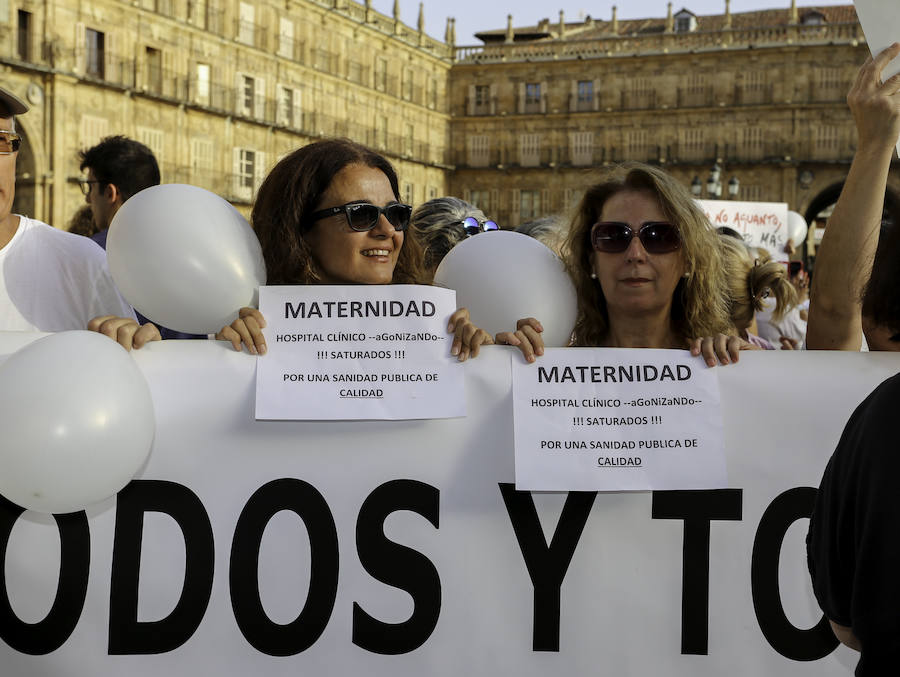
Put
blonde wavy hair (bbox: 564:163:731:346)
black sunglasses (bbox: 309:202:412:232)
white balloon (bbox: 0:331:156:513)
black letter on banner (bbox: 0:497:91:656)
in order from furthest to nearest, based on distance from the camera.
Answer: blonde wavy hair (bbox: 564:163:731:346) < black sunglasses (bbox: 309:202:412:232) < black letter on banner (bbox: 0:497:91:656) < white balloon (bbox: 0:331:156:513)

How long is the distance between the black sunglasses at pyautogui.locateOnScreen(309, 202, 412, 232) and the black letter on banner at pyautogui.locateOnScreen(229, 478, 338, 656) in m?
0.56

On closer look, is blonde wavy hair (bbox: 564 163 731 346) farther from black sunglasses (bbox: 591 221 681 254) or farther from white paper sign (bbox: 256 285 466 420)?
white paper sign (bbox: 256 285 466 420)

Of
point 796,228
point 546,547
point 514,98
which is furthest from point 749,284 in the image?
point 514,98

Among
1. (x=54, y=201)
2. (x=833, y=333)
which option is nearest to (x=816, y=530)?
(x=833, y=333)

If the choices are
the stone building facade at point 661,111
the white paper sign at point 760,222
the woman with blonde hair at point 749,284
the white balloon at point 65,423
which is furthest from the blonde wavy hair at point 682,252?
the stone building facade at point 661,111

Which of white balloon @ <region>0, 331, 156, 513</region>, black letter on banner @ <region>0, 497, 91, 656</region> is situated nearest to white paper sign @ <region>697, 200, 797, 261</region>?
black letter on banner @ <region>0, 497, 91, 656</region>

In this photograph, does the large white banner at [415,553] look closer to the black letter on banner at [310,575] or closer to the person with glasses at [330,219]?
the black letter on banner at [310,575]

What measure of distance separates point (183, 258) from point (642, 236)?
3.23 ft

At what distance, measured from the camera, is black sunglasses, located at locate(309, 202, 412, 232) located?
7.05 ft

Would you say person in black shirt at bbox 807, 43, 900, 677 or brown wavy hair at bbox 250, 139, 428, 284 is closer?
person in black shirt at bbox 807, 43, 900, 677

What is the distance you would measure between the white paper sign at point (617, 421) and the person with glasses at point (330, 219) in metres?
0.17

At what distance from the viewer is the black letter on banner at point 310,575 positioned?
6.59ft

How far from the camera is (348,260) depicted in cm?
216

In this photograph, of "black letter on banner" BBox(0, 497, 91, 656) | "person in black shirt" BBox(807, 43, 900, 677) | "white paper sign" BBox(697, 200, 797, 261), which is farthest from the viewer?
"white paper sign" BBox(697, 200, 797, 261)
